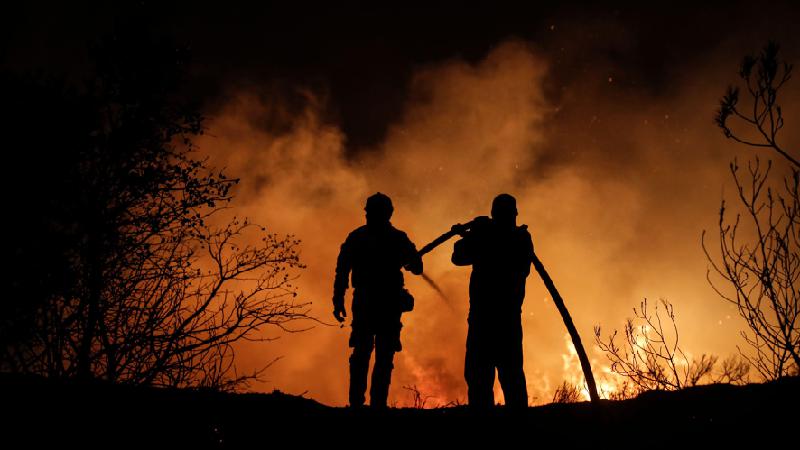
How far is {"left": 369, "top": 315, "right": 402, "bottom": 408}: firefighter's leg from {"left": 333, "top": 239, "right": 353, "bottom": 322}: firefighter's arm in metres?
0.57

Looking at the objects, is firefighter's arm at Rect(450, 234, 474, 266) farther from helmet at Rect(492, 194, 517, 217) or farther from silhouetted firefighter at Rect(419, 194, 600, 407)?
helmet at Rect(492, 194, 517, 217)

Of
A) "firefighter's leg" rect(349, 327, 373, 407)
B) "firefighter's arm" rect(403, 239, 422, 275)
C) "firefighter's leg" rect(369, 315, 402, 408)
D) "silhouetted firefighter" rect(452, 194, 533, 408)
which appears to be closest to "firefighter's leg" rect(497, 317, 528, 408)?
"silhouetted firefighter" rect(452, 194, 533, 408)

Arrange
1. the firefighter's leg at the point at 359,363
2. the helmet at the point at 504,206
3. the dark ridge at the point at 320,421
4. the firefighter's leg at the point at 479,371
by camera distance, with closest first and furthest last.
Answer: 1. the dark ridge at the point at 320,421
2. the firefighter's leg at the point at 479,371
3. the helmet at the point at 504,206
4. the firefighter's leg at the point at 359,363

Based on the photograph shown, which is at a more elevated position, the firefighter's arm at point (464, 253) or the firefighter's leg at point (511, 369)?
the firefighter's arm at point (464, 253)

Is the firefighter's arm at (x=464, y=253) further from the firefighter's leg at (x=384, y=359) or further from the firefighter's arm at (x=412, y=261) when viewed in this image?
the firefighter's leg at (x=384, y=359)

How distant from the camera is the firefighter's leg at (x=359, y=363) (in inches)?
219

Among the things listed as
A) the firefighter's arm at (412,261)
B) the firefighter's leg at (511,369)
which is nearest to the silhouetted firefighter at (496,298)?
the firefighter's leg at (511,369)

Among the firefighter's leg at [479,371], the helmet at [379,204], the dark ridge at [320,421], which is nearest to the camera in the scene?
the dark ridge at [320,421]

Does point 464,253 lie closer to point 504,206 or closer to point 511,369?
point 504,206

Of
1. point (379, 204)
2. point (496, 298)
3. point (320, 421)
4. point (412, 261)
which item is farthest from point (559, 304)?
point (320, 421)

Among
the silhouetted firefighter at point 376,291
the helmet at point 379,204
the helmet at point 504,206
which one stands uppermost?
the helmet at point 379,204

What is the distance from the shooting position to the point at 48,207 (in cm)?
775

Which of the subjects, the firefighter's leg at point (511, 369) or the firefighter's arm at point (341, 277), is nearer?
the firefighter's leg at point (511, 369)

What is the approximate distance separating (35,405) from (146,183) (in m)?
5.77
